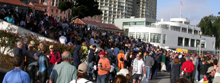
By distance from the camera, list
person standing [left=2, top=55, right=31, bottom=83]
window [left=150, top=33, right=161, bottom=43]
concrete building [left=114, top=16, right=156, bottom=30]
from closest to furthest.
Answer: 1. person standing [left=2, top=55, right=31, bottom=83]
2. window [left=150, top=33, right=161, bottom=43]
3. concrete building [left=114, top=16, right=156, bottom=30]

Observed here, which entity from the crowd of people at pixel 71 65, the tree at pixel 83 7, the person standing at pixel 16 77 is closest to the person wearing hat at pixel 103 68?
the crowd of people at pixel 71 65

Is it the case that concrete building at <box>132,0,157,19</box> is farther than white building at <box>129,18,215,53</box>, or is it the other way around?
concrete building at <box>132,0,157,19</box>

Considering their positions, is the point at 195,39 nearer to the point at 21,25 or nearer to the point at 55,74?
the point at 21,25

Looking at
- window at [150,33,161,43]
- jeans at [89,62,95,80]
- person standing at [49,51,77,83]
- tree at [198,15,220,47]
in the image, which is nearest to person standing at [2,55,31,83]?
person standing at [49,51,77,83]

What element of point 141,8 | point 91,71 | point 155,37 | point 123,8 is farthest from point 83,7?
point 141,8

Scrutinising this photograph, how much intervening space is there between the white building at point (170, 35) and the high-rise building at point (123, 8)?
2149 inches

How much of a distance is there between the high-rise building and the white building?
179 ft

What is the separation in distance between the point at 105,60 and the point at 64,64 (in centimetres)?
287

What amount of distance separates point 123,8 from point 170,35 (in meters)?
68.7

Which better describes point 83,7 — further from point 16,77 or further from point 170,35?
point 170,35

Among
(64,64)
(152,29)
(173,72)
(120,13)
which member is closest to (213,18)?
(120,13)

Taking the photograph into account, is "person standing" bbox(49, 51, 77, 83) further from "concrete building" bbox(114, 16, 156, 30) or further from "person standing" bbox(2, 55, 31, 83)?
"concrete building" bbox(114, 16, 156, 30)

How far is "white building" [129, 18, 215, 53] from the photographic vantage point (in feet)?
207

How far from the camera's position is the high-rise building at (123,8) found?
416 feet
